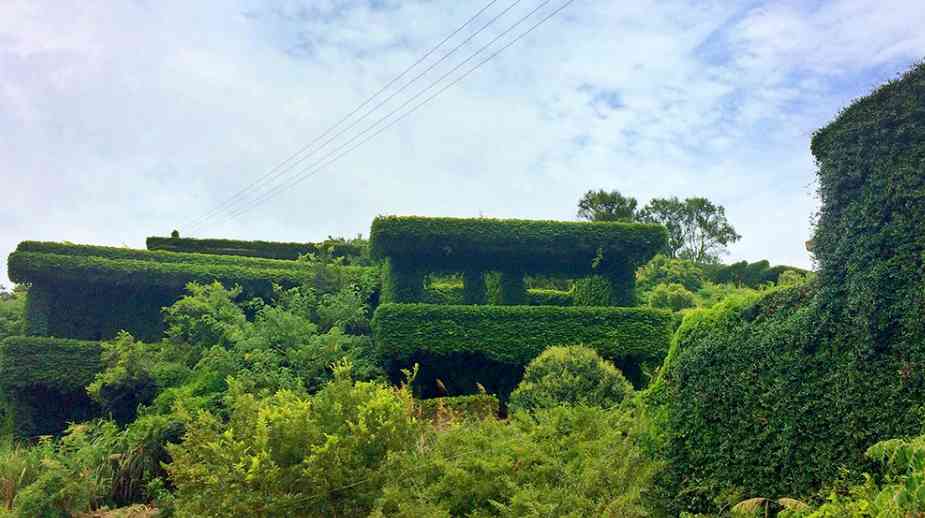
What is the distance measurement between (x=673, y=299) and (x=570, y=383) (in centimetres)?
1503

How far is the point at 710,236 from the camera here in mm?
47750

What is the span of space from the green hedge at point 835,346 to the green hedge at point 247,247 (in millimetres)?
18472

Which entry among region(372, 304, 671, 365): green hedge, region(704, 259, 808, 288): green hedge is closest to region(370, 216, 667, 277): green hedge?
region(372, 304, 671, 365): green hedge

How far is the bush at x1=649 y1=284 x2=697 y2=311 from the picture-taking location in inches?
1064

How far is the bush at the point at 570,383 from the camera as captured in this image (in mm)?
13148

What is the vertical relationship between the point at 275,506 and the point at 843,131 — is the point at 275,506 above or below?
below

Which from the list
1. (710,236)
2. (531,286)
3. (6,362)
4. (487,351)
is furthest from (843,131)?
(710,236)

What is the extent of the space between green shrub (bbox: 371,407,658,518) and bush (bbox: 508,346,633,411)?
4655 millimetres

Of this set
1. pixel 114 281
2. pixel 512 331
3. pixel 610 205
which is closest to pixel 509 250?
pixel 512 331

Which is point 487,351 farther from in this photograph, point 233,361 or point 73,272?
point 73,272

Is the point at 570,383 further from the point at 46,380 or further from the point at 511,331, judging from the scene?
the point at 46,380

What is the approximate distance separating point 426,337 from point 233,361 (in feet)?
14.7

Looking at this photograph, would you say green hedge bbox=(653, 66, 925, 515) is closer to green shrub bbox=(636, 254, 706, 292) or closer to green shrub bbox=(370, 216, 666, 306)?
green shrub bbox=(370, 216, 666, 306)

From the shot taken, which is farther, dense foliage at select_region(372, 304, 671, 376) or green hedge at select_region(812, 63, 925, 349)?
dense foliage at select_region(372, 304, 671, 376)
